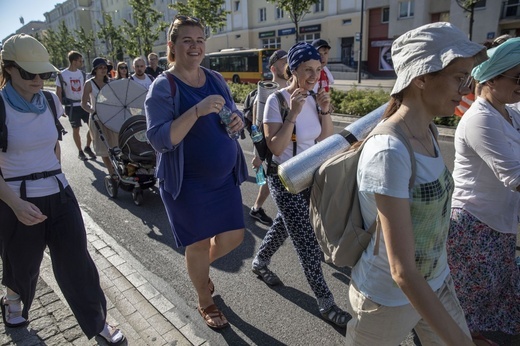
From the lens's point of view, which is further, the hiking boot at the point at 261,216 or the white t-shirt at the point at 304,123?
the hiking boot at the point at 261,216

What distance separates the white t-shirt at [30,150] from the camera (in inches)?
92.0

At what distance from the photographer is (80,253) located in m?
2.54

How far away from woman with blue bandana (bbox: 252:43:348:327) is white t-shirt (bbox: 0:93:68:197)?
1.48 meters

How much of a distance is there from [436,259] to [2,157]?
8.16ft

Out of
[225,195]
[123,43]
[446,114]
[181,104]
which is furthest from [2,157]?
[123,43]

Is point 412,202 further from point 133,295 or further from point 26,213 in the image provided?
point 133,295

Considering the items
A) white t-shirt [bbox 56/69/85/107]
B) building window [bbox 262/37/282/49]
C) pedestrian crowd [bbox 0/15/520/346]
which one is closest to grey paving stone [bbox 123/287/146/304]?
pedestrian crowd [bbox 0/15/520/346]

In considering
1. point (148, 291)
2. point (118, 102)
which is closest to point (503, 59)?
point (148, 291)

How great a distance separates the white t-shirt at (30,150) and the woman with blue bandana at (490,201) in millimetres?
2573

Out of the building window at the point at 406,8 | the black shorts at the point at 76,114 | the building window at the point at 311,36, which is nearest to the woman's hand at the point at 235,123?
the black shorts at the point at 76,114

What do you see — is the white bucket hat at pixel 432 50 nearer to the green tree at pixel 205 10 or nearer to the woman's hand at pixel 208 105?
the woman's hand at pixel 208 105

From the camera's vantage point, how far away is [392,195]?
4.28 feet

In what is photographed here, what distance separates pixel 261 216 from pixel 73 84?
5536 millimetres

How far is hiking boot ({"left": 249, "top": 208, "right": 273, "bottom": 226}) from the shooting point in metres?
Result: 4.70
